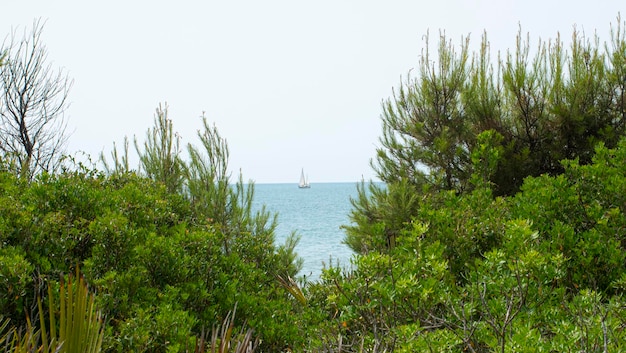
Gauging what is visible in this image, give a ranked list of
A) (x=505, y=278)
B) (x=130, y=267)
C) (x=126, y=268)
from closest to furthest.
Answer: (x=505, y=278) → (x=130, y=267) → (x=126, y=268)

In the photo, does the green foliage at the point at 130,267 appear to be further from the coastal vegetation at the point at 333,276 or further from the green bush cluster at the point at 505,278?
the green bush cluster at the point at 505,278

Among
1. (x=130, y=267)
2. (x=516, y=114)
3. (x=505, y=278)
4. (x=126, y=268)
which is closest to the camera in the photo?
(x=505, y=278)

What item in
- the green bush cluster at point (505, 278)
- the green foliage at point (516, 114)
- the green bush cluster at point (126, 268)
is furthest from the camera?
the green foliage at point (516, 114)

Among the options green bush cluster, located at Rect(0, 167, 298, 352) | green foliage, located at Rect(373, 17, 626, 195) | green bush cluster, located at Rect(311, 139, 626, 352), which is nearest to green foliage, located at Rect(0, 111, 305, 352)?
green bush cluster, located at Rect(0, 167, 298, 352)

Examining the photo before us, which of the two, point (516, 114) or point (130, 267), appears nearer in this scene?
point (130, 267)

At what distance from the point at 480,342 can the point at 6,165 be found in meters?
5.39

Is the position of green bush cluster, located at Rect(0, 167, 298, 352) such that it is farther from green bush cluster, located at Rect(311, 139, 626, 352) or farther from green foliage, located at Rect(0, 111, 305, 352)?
green bush cluster, located at Rect(311, 139, 626, 352)

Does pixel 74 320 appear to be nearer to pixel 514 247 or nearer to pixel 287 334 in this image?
pixel 287 334

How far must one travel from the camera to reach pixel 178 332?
346cm

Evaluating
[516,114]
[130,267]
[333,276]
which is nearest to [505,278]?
[333,276]

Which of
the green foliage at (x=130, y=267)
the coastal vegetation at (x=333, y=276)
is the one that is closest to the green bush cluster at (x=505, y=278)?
the coastal vegetation at (x=333, y=276)

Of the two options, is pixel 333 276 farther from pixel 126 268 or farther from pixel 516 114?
pixel 516 114

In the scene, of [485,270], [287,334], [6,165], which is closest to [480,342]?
[485,270]

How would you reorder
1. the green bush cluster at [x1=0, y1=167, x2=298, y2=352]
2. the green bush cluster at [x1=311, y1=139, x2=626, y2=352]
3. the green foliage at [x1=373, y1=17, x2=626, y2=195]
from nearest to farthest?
the green bush cluster at [x1=311, y1=139, x2=626, y2=352], the green bush cluster at [x1=0, y1=167, x2=298, y2=352], the green foliage at [x1=373, y1=17, x2=626, y2=195]
